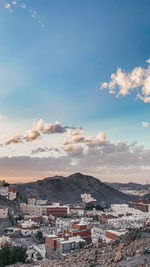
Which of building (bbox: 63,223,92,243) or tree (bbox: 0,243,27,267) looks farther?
building (bbox: 63,223,92,243)

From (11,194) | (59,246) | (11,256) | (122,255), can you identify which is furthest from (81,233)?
(11,194)

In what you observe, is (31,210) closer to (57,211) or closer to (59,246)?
(57,211)

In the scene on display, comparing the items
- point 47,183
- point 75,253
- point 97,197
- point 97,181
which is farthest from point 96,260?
point 97,181

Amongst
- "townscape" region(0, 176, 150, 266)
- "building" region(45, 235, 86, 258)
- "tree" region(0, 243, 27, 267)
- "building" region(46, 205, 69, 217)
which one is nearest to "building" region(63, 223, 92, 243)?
"townscape" region(0, 176, 150, 266)

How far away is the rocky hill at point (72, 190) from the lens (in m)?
68.0

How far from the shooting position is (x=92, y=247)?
32.0 ft

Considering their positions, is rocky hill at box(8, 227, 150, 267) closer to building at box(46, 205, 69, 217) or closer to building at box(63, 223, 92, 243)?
building at box(63, 223, 92, 243)

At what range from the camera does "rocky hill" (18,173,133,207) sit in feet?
223

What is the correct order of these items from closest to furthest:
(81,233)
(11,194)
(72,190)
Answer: (81,233), (11,194), (72,190)

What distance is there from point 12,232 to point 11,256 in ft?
42.4

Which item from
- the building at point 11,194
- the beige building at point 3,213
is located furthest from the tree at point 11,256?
the building at point 11,194

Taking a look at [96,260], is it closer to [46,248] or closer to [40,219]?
[46,248]

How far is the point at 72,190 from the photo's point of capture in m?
75.3

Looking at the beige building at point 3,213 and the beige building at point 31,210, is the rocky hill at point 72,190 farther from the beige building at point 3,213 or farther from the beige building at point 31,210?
the beige building at point 3,213
